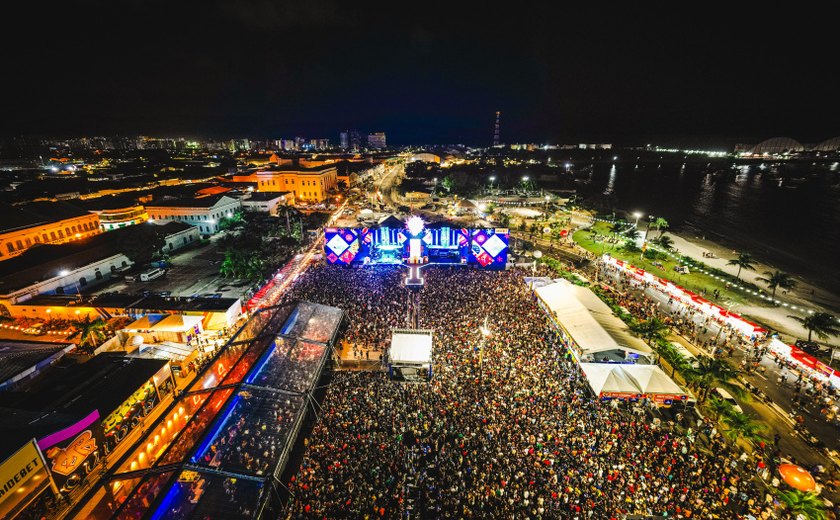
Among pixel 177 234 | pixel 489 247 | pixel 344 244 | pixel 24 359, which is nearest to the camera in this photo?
pixel 24 359

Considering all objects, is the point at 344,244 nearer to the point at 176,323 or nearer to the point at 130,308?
the point at 176,323

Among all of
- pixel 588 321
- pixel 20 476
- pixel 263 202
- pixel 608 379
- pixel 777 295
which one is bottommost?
pixel 777 295

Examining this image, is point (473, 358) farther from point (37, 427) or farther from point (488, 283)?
point (37, 427)

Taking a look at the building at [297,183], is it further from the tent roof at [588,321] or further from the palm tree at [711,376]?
the palm tree at [711,376]

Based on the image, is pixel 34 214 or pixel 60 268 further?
pixel 34 214

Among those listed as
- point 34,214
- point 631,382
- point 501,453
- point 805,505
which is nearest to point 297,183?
point 34,214

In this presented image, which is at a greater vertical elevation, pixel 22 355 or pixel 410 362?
pixel 410 362
